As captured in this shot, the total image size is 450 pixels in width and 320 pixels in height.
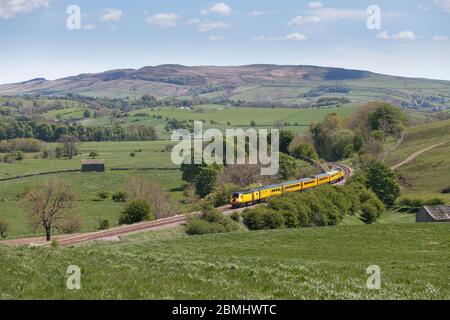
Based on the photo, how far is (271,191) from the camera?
2226 inches

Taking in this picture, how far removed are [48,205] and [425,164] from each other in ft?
211

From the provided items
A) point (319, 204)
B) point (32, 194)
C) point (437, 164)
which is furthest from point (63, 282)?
point (437, 164)

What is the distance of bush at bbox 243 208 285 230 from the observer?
1774 inches

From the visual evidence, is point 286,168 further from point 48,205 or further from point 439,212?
point 48,205

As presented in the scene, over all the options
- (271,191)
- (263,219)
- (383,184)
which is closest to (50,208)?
(263,219)

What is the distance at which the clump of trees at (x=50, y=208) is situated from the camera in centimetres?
4544

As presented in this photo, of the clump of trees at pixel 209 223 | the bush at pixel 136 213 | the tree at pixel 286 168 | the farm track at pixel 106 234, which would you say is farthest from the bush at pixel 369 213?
the tree at pixel 286 168

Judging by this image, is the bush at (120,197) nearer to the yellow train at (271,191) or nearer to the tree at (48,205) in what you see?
the tree at (48,205)

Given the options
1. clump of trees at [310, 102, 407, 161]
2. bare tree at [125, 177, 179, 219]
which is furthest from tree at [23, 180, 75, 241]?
clump of trees at [310, 102, 407, 161]

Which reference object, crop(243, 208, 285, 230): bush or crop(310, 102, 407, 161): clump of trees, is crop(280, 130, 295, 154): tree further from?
crop(243, 208, 285, 230): bush

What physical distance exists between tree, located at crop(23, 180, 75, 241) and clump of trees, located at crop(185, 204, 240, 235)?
38.0ft

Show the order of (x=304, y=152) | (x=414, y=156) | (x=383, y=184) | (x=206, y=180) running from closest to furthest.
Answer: (x=383, y=184) < (x=206, y=180) < (x=414, y=156) < (x=304, y=152)
